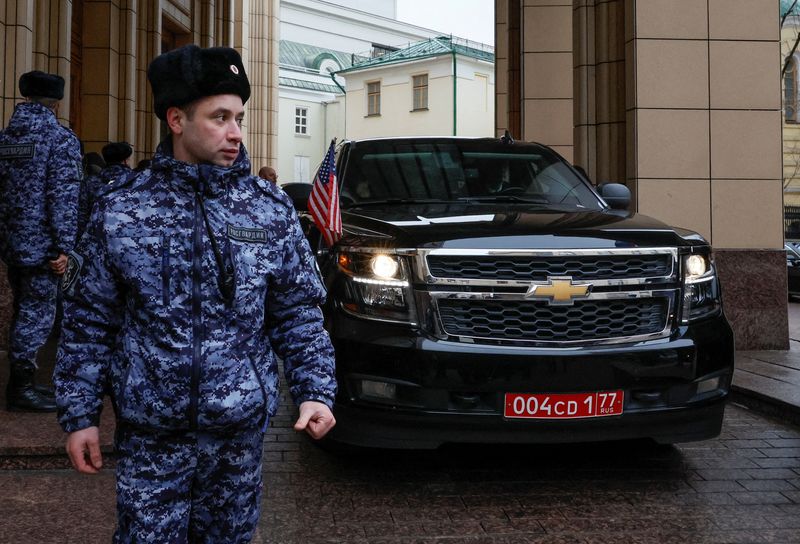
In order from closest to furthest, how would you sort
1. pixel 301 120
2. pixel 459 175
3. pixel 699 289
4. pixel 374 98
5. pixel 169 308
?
pixel 169 308
pixel 699 289
pixel 459 175
pixel 374 98
pixel 301 120

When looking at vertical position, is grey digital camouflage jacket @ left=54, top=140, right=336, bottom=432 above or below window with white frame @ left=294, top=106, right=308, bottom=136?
below

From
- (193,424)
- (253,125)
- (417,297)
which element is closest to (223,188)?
(193,424)

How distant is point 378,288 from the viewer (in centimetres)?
466

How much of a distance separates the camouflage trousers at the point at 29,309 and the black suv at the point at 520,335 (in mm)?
2060

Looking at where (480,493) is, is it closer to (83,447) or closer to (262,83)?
(83,447)

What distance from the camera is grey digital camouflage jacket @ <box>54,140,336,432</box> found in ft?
7.59

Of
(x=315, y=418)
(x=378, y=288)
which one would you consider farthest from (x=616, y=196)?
(x=315, y=418)

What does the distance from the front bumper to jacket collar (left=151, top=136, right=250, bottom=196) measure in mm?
2225

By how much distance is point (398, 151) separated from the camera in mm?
6383

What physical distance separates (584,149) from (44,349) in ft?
19.6

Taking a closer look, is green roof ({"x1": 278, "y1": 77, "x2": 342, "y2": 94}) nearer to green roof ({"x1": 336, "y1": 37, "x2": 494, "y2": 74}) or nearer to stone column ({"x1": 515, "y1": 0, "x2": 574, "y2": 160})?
green roof ({"x1": 336, "y1": 37, "x2": 494, "y2": 74})

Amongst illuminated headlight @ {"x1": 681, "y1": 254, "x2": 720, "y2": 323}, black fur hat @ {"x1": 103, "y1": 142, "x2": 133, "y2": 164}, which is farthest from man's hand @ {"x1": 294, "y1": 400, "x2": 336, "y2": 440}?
black fur hat @ {"x1": 103, "y1": 142, "x2": 133, "y2": 164}

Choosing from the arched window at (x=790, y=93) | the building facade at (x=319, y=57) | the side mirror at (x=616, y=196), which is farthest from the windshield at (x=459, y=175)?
the building facade at (x=319, y=57)

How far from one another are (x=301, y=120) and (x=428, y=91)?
7866mm
